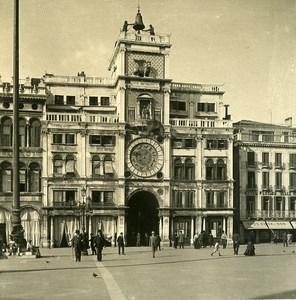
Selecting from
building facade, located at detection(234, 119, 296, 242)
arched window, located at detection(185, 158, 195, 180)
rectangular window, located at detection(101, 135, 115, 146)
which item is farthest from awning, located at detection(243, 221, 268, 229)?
rectangular window, located at detection(101, 135, 115, 146)

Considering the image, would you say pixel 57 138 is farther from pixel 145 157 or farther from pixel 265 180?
pixel 265 180

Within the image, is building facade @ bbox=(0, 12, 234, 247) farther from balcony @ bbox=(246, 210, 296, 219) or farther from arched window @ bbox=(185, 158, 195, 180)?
balcony @ bbox=(246, 210, 296, 219)

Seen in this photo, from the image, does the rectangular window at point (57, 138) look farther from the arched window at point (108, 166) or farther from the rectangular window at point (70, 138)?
the arched window at point (108, 166)

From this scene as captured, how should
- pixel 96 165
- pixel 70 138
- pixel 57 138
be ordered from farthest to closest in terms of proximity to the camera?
pixel 96 165
pixel 70 138
pixel 57 138

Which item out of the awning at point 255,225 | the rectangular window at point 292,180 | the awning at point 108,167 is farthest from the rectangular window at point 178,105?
the rectangular window at point 292,180

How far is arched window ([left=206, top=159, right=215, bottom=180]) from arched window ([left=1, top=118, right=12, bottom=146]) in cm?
2011

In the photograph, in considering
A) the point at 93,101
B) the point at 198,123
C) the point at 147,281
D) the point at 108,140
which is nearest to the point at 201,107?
the point at 198,123

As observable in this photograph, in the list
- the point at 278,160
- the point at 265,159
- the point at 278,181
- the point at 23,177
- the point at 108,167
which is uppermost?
the point at 265,159

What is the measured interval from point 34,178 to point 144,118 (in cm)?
1250

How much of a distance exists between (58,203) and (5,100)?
1132cm

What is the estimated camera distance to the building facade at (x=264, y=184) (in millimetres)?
61219

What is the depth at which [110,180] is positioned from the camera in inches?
2192

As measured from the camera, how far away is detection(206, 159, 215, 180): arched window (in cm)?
5812

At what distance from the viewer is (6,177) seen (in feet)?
177
